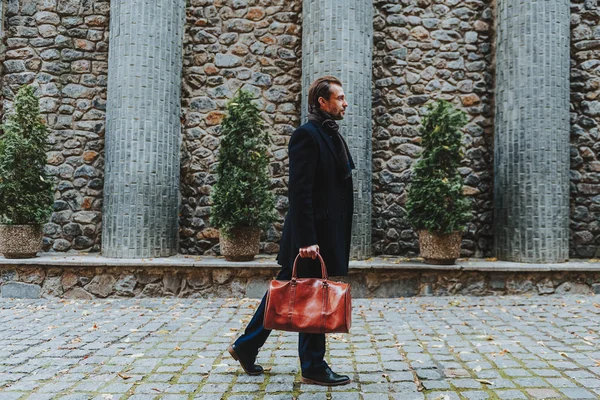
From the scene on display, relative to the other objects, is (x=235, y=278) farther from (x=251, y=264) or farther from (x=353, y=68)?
(x=353, y=68)

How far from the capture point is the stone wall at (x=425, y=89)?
7.29m

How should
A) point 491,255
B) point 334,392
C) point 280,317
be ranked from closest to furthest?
point 280,317, point 334,392, point 491,255

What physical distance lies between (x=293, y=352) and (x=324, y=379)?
0.83 meters

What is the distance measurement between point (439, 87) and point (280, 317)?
5.67 meters

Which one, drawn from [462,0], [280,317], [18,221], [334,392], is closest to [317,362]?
[334,392]

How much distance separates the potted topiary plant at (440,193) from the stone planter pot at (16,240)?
483 cm

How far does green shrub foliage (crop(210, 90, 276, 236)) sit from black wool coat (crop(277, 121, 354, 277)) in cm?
302

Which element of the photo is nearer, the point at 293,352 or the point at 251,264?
the point at 293,352

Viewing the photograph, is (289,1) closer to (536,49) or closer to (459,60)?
(459,60)

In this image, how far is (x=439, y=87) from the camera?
7.37m

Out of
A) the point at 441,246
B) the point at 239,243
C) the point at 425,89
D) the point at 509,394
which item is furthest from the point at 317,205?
the point at 425,89

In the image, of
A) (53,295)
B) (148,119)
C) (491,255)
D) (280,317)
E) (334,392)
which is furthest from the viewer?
(491,255)

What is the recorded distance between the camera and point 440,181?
19.5 ft

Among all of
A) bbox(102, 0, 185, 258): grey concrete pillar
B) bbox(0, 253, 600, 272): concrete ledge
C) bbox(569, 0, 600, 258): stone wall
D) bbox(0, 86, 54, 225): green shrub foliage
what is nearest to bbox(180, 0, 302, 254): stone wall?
bbox(102, 0, 185, 258): grey concrete pillar
